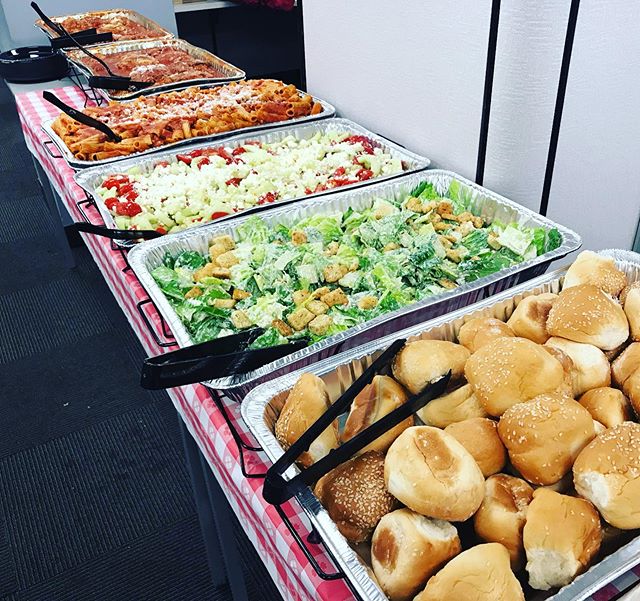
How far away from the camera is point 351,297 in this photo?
4.03ft

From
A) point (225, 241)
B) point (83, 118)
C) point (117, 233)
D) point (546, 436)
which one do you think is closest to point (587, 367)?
point (546, 436)

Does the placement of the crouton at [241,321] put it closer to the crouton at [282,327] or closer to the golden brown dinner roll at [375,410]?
the crouton at [282,327]

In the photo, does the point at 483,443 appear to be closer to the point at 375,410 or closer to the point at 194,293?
the point at 375,410

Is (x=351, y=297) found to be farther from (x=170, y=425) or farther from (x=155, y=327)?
(x=170, y=425)

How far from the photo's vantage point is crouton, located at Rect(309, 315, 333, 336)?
1.11 m

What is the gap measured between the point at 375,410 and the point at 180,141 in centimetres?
147

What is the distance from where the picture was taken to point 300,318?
114 cm

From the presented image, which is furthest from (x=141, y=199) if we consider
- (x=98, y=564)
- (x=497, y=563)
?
(x=497, y=563)

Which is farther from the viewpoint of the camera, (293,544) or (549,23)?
(549,23)

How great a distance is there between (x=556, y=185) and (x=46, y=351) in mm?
2025

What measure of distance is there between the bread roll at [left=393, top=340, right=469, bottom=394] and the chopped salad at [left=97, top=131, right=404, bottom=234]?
0.83m

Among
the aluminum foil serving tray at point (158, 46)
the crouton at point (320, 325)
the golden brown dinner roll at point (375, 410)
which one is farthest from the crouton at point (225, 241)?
the aluminum foil serving tray at point (158, 46)

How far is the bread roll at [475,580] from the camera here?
0.58 metres

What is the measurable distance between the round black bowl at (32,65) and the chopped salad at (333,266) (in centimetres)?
196
